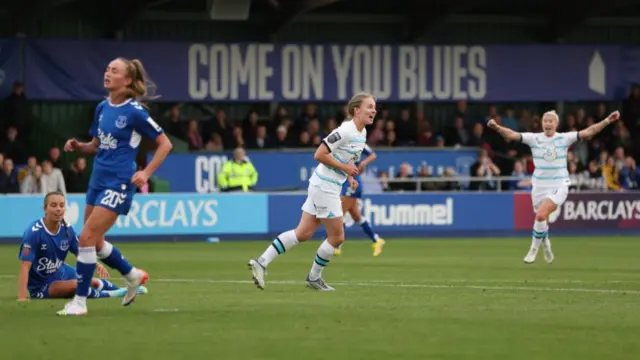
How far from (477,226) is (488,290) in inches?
657

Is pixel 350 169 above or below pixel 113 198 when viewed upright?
above

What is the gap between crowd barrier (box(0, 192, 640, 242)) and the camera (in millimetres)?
28825

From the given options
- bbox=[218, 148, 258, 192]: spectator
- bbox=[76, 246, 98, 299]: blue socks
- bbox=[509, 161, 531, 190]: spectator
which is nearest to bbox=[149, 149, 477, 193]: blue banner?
bbox=[218, 148, 258, 192]: spectator

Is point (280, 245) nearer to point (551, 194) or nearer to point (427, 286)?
point (427, 286)

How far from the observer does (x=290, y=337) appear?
34.1 feet

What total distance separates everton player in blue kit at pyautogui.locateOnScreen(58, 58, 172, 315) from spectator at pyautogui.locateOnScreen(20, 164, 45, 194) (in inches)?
692

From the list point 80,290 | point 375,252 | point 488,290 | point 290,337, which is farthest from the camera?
point 375,252

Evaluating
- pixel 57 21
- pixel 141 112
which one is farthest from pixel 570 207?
pixel 141 112

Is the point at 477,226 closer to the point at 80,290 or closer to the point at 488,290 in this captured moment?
the point at 488,290

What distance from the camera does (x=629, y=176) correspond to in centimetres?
3462

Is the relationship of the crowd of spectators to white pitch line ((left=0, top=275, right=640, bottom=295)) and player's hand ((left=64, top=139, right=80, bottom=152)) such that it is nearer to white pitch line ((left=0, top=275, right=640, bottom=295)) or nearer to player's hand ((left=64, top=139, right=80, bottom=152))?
white pitch line ((left=0, top=275, right=640, bottom=295))

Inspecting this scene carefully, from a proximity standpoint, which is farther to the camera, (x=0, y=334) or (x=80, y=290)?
(x=80, y=290)

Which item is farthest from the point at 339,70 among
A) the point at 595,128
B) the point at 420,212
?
the point at 595,128

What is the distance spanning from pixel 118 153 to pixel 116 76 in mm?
613
